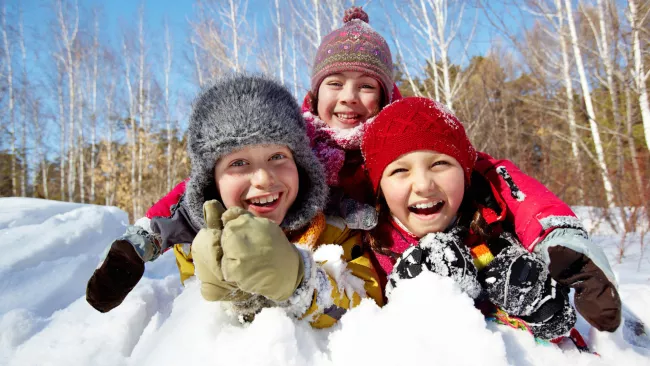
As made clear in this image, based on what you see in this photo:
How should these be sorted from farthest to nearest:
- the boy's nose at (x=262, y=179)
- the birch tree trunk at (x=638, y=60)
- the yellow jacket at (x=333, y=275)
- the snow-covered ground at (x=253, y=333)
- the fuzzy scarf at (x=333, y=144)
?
the birch tree trunk at (x=638, y=60), the fuzzy scarf at (x=333, y=144), the boy's nose at (x=262, y=179), the yellow jacket at (x=333, y=275), the snow-covered ground at (x=253, y=333)

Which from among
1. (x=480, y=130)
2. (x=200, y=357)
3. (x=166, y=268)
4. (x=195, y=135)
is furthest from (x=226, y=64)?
(x=200, y=357)

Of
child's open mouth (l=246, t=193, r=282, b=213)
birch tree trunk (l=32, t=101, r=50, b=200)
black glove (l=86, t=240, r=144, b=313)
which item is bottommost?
birch tree trunk (l=32, t=101, r=50, b=200)

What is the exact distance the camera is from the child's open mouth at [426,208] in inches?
→ 49.6

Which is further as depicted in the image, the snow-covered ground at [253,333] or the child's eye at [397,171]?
the child's eye at [397,171]

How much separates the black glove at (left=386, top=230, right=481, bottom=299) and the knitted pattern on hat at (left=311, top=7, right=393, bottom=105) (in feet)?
3.59

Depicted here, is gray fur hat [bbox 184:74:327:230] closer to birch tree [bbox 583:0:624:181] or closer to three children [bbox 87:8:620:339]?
three children [bbox 87:8:620:339]

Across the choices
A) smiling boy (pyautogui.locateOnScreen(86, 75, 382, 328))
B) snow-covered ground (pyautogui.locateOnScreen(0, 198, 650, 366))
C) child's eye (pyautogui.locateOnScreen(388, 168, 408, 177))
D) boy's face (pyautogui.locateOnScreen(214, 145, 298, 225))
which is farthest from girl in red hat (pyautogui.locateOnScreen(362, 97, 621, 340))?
boy's face (pyautogui.locateOnScreen(214, 145, 298, 225))

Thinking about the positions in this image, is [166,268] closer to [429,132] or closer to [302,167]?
[302,167]

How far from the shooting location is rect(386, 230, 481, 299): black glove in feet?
3.46

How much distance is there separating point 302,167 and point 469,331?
846 mm

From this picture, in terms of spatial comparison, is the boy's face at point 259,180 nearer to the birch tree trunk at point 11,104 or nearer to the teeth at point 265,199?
the teeth at point 265,199

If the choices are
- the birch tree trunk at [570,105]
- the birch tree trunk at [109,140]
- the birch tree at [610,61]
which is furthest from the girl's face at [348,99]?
the birch tree trunk at [109,140]

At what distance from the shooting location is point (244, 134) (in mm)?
1256

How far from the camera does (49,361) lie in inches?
47.6
